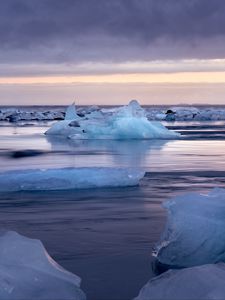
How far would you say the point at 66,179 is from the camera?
9.01 metres

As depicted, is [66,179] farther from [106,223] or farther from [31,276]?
[31,276]

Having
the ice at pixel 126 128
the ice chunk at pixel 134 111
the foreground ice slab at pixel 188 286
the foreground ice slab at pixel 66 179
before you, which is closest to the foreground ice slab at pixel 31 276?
the foreground ice slab at pixel 188 286

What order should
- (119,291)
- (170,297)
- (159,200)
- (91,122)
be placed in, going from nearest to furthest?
(170,297) < (119,291) < (159,200) < (91,122)

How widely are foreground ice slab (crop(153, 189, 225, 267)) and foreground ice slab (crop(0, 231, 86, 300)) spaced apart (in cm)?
107

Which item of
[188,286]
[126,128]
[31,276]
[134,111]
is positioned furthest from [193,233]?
[134,111]

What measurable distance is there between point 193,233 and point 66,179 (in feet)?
13.8

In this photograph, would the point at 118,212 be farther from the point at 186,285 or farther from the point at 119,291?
the point at 186,285

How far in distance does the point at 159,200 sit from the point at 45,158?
22.9 feet

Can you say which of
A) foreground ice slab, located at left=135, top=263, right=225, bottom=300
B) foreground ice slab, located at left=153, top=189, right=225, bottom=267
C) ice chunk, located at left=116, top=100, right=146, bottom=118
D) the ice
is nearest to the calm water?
foreground ice slab, located at left=153, top=189, right=225, bottom=267

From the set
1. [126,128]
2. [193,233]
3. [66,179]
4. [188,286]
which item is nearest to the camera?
[188,286]

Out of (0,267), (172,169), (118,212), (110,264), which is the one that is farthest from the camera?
→ (172,169)

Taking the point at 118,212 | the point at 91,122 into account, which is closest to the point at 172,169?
the point at 118,212

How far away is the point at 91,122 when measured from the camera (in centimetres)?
2648

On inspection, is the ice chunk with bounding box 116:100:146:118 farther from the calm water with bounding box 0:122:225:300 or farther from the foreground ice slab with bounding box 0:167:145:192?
the foreground ice slab with bounding box 0:167:145:192
